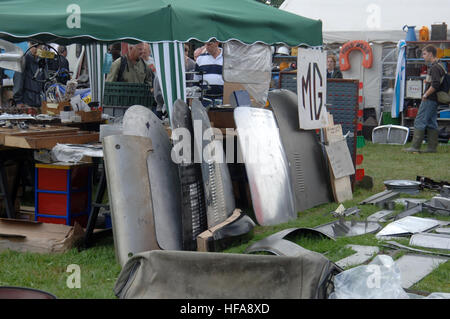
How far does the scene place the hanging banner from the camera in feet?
21.9

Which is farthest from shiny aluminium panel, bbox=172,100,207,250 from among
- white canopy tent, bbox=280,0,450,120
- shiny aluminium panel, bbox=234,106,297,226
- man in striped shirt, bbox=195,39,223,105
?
white canopy tent, bbox=280,0,450,120

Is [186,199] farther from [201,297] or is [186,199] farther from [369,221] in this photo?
[369,221]

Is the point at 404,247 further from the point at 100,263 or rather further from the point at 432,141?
the point at 432,141

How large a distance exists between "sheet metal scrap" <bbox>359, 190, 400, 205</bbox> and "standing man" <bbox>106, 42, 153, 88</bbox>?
3.28 metres

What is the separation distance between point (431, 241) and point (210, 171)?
1.93 meters

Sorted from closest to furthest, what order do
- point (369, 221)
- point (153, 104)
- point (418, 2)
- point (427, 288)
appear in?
point (427, 288) < point (369, 221) < point (153, 104) < point (418, 2)

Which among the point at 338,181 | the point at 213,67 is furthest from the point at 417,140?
the point at 338,181

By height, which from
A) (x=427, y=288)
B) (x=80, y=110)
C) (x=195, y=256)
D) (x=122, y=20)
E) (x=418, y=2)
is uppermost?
(x=418, y=2)

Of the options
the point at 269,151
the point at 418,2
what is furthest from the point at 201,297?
the point at 418,2

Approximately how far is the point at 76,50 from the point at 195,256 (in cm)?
1262

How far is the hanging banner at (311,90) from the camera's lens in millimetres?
6660

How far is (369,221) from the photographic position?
5.99 meters

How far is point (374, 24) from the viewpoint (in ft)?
44.6
